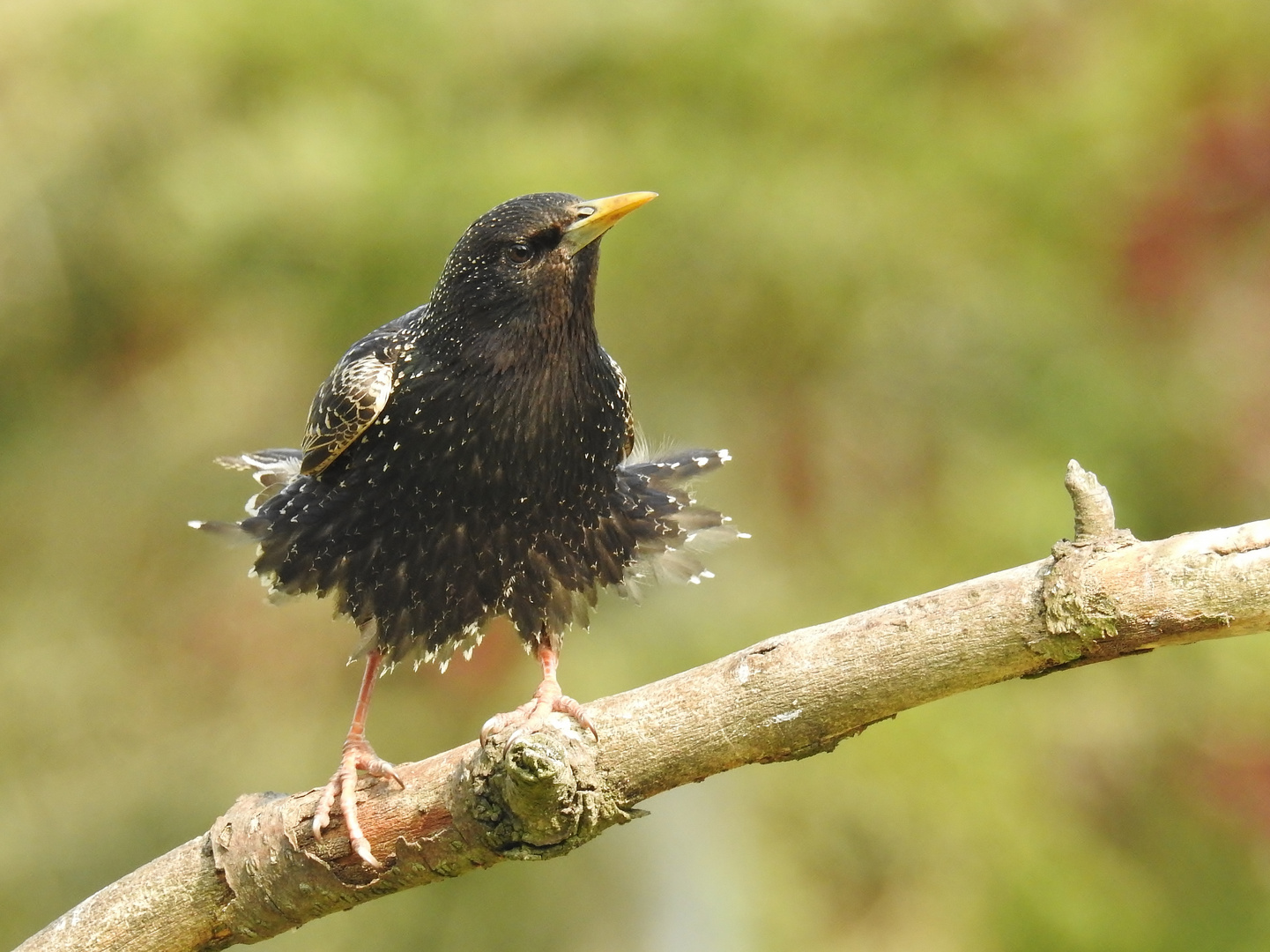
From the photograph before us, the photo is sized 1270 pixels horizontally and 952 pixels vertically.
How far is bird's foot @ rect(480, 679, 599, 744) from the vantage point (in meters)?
3.34

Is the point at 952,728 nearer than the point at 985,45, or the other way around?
the point at 952,728

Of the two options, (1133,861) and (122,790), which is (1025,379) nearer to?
(1133,861)

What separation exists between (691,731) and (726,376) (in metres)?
5.33

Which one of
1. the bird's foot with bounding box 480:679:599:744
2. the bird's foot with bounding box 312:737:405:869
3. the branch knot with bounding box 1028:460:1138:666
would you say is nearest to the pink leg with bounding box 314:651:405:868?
the bird's foot with bounding box 312:737:405:869

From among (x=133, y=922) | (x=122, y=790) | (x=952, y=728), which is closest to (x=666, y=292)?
(x=952, y=728)

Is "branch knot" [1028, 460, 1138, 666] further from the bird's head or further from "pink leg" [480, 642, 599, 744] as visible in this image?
the bird's head

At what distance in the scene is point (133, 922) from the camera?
3682mm

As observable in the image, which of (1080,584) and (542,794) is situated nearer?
(1080,584)

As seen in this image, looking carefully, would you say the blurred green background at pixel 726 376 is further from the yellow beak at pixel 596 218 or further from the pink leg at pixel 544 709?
the yellow beak at pixel 596 218

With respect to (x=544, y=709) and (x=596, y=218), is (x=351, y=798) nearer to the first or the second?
(x=544, y=709)

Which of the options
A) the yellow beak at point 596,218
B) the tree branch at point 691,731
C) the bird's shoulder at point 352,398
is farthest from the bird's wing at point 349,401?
the tree branch at point 691,731

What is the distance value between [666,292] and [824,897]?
3.47m

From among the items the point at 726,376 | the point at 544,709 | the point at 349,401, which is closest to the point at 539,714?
the point at 544,709

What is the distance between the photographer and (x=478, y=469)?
402cm
